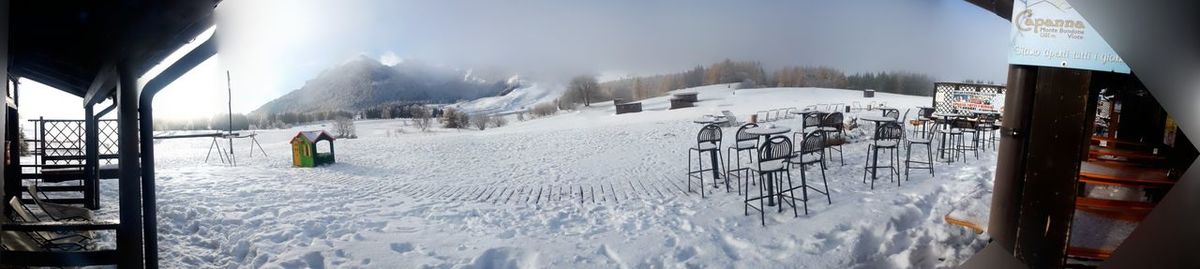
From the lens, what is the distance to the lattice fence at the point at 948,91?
6.66 m

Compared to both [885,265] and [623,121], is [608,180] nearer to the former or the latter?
[885,265]

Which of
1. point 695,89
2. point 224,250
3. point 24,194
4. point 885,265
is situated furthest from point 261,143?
point 885,265

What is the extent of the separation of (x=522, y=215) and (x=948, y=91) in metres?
6.38

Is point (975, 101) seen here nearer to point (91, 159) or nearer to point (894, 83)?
point (894, 83)

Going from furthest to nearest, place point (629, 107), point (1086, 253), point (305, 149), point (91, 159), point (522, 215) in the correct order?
point (629, 107) → point (305, 149) → point (91, 159) → point (522, 215) → point (1086, 253)

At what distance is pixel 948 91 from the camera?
6.84 metres

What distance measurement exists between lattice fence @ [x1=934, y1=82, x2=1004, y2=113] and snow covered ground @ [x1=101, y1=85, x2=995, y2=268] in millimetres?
1685

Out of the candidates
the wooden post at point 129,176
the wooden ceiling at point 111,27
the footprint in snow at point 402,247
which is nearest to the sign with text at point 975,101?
the footprint in snow at point 402,247

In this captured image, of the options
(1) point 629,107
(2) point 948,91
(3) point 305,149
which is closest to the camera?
(3) point 305,149

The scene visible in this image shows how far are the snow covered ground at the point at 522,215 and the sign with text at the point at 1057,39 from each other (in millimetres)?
997

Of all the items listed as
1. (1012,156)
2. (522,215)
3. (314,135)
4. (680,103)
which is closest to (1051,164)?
(1012,156)

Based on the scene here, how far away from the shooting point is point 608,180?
195 inches

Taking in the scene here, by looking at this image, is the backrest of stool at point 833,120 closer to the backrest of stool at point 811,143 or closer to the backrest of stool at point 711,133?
the backrest of stool at point 711,133

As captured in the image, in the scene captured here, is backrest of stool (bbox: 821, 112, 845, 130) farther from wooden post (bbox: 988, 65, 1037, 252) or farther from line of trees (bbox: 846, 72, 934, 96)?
wooden post (bbox: 988, 65, 1037, 252)
